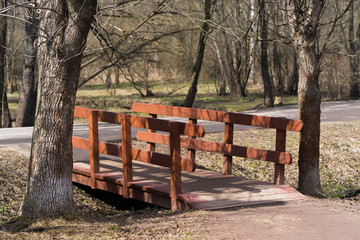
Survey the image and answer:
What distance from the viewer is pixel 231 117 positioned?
27.8 ft

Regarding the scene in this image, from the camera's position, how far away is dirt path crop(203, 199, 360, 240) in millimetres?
5480

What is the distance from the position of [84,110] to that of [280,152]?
3.60 metres

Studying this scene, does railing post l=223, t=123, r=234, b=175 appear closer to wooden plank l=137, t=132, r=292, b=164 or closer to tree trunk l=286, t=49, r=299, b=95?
wooden plank l=137, t=132, r=292, b=164

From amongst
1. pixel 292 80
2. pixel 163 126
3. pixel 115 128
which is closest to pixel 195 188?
pixel 163 126

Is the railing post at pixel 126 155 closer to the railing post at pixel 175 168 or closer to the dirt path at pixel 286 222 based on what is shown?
the railing post at pixel 175 168

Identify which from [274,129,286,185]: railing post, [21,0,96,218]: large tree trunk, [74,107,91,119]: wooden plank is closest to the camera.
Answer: [21,0,96,218]: large tree trunk

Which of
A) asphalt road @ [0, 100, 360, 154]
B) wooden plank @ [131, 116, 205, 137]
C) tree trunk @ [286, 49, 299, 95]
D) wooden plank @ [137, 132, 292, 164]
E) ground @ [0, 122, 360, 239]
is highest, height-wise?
tree trunk @ [286, 49, 299, 95]

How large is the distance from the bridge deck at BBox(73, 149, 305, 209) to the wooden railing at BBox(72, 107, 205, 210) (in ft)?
0.52

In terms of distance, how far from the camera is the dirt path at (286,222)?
548 cm

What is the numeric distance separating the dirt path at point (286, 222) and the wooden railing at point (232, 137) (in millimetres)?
1154

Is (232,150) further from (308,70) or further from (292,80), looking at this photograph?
(292,80)

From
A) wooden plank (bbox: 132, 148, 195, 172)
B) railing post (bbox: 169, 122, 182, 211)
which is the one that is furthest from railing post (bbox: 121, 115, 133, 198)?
railing post (bbox: 169, 122, 182, 211)

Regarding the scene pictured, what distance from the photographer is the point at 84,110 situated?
8.84 m

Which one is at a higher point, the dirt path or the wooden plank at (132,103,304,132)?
the wooden plank at (132,103,304,132)
